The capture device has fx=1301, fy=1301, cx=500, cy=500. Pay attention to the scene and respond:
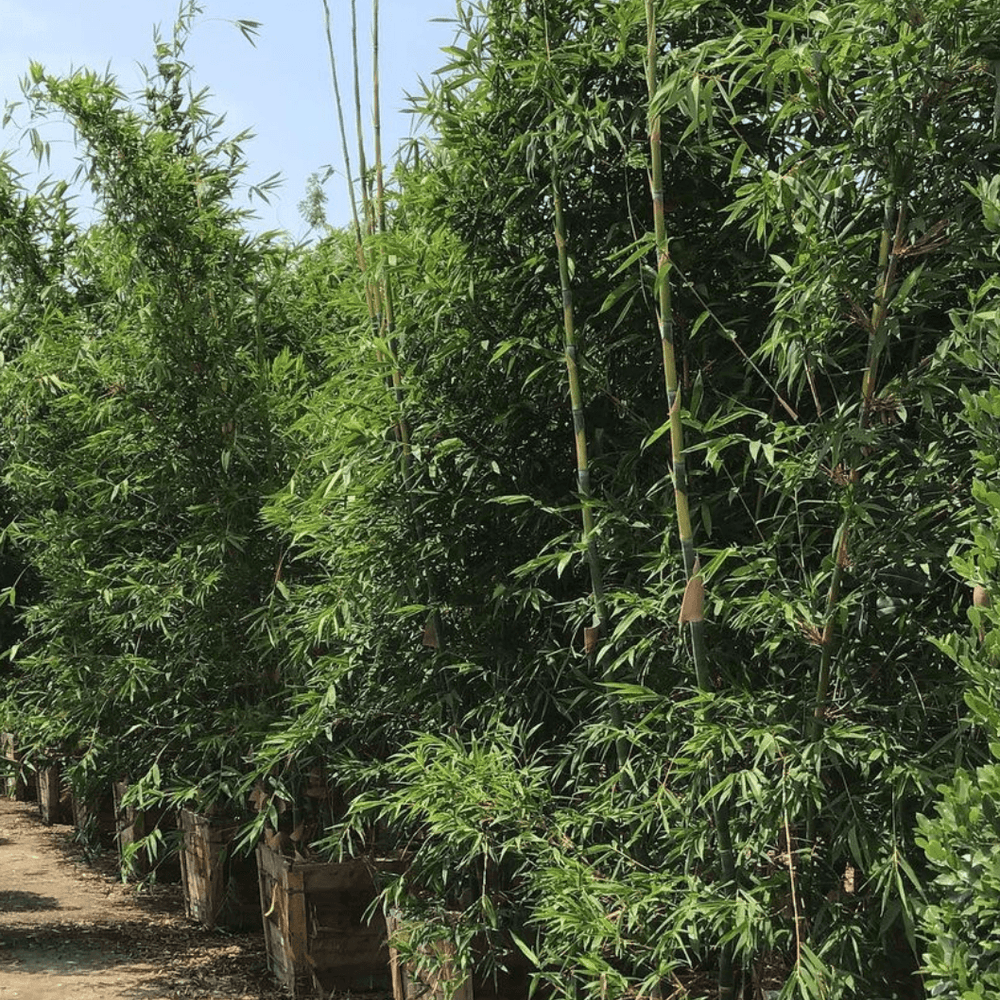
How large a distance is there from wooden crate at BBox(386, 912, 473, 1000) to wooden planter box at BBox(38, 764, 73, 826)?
224 inches

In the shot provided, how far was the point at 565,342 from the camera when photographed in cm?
299

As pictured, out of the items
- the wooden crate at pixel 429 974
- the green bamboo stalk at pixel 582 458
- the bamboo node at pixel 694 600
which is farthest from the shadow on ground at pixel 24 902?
the bamboo node at pixel 694 600

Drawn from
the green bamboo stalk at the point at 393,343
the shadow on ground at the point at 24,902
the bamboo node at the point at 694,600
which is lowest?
the shadow on ground at the point at 24,902

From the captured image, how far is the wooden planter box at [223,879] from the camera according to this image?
552 cm

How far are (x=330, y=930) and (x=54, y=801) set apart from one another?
5013 mm

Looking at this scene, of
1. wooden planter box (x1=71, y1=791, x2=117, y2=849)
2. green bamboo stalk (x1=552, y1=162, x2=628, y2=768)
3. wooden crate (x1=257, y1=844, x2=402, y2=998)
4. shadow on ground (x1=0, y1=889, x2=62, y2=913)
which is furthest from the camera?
wooden planter box (x1=71, y1=791, x2=117, y2=849)

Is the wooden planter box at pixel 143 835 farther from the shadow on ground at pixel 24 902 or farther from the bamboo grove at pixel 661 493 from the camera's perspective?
the bamboo grove at pixel 661 493

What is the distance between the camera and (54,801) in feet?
29.2

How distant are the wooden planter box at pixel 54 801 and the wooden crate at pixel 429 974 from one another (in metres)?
5.70

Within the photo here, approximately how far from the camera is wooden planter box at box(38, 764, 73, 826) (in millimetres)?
8883

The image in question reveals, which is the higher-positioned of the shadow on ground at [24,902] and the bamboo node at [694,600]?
the bamboo node at [694,600]

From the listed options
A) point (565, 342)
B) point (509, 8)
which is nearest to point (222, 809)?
point (565, 342)

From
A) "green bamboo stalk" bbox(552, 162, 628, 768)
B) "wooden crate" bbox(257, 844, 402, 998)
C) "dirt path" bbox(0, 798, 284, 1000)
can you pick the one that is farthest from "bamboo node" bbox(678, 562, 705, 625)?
"dirt path" bbox(0, 798, 284, 1000)

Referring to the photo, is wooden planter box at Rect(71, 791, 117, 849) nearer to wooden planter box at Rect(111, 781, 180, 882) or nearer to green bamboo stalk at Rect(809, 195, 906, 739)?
wooden planter box at Rect(111, 781, 180, 882)
